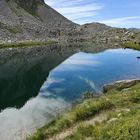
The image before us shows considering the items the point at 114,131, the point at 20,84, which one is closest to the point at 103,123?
the point at 114,131

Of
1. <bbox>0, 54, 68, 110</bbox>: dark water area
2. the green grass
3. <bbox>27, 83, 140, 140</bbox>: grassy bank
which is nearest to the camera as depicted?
the green grass

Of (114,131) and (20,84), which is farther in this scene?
(20,84)

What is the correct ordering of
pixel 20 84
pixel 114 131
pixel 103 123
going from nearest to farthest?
pixel 114 131 → pixel 103 123 → pixel 20 84

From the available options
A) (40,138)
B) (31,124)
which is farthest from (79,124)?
(31,124)

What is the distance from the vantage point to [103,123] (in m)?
25.6

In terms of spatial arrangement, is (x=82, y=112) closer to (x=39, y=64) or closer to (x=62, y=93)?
(x=62, y=93)

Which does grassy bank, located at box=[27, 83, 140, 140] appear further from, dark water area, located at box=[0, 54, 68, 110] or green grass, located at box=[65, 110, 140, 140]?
dark water area, located at box=[0, 54, 68, 110]

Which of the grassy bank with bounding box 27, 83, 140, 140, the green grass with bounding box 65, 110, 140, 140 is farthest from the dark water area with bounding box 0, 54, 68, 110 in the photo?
the green grass with bounding box 65, 110, 140, 140

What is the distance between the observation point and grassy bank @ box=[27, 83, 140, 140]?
67.2ft

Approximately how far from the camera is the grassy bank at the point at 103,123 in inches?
806

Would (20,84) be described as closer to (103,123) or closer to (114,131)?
(103,123)

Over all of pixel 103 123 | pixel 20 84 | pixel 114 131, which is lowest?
pixel 20 84

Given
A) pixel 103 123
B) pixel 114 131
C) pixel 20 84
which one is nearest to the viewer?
pixel 114 131

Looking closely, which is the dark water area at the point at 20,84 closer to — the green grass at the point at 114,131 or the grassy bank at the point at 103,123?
the grassy bank at the point at 103,123
